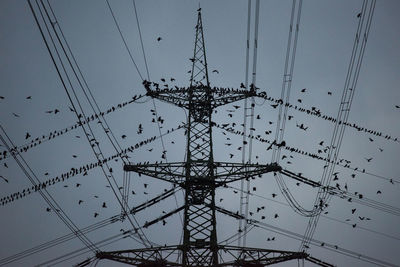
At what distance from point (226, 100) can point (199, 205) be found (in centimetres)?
439

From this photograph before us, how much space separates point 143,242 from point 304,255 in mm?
4925

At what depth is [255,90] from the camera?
44.6 ft

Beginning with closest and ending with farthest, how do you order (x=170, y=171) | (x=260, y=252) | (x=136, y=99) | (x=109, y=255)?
(x=109, y=255) < (x=260, y=252) < (x=170, y=171) < (x=136, y=99)

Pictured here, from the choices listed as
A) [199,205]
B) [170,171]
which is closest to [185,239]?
[199,205]

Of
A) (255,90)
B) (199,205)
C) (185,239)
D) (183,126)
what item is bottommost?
(185,239)

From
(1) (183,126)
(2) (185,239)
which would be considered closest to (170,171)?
(2) (185,239)

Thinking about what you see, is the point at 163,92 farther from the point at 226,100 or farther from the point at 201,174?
the point at 201,174

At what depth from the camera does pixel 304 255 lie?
396 inches

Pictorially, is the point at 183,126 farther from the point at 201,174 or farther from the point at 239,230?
the point at 239,230

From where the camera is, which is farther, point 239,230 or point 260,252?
point 239,230

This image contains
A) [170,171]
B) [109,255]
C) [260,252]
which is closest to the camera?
[109,255]

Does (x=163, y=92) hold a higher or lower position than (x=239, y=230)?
higher

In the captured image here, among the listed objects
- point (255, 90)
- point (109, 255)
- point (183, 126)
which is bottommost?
point (109, 255)

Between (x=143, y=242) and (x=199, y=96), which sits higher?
(x=199, y=96)
